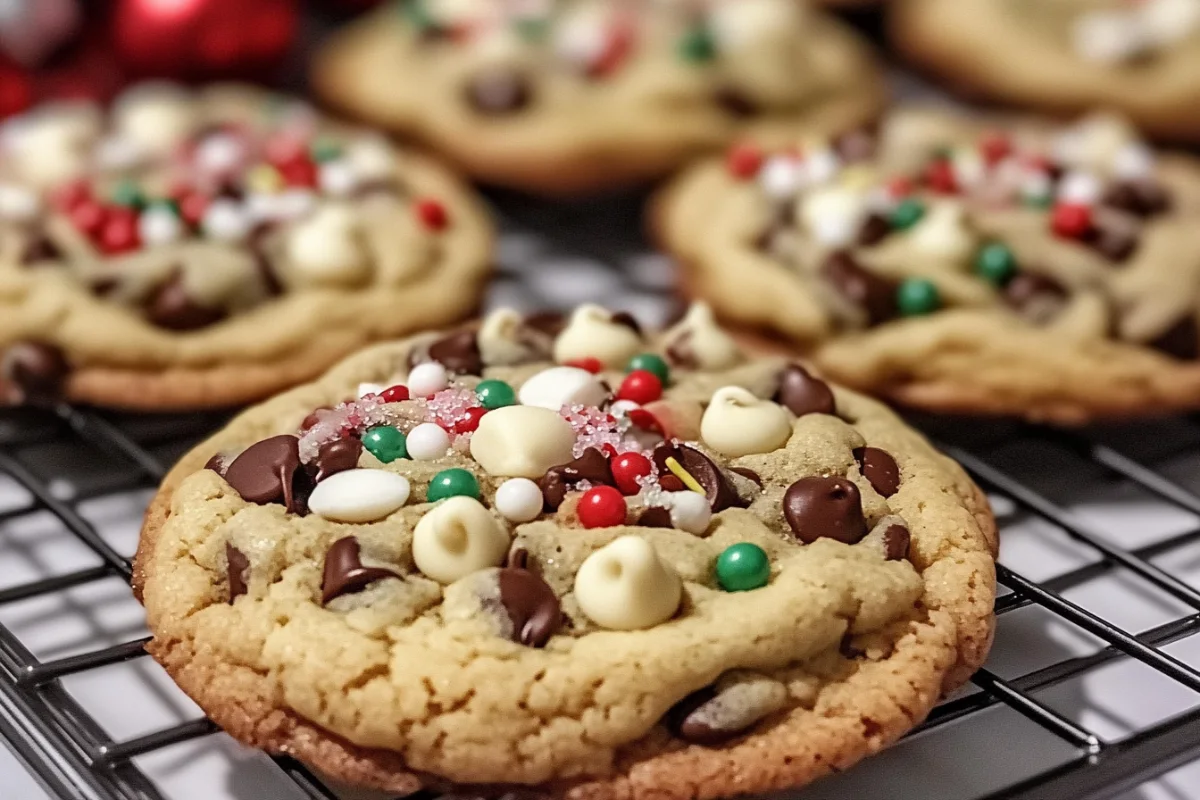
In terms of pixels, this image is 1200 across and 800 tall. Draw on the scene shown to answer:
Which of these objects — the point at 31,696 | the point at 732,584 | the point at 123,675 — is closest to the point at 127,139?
the point at 123,675

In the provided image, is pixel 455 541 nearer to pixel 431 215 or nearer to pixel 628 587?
pixel 628 587

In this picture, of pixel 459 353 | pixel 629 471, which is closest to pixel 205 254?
pixel 459 353

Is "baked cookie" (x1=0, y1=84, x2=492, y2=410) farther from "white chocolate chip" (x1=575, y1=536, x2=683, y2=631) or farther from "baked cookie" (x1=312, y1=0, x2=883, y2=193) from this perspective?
"white chocolate chip" (x1=575, y1=536, x2=683, y2=631)

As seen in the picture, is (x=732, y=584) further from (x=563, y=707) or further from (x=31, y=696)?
(x=31, y=696)

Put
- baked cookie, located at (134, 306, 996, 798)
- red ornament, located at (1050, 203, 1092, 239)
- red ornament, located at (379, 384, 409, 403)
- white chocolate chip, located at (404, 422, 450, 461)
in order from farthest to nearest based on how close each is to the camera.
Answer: red ornament, located at (1050, 203, 1092, 239)
red ornament, located at (379, 384, 409, 403)
white chocolate chip, located at (404, 422, 450, 461)
baked cookie, located at (134, 306, 996, 798)

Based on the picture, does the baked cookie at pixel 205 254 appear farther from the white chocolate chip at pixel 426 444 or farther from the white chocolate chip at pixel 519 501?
the white chocolate chip at pixel 519 501

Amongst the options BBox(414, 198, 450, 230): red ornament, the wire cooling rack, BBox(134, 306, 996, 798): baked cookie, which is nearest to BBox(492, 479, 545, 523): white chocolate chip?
BBox(134, 306, 996, 798): baked cookie
